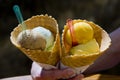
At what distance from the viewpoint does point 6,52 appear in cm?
308

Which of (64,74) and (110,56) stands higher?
(110,56)

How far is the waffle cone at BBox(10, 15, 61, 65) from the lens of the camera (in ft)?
2.95

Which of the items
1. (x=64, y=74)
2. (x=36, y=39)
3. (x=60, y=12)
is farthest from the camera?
(x=60, y=12)

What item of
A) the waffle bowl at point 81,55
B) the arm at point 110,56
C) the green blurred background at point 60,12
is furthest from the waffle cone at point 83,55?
the green blurred background at point 60,12

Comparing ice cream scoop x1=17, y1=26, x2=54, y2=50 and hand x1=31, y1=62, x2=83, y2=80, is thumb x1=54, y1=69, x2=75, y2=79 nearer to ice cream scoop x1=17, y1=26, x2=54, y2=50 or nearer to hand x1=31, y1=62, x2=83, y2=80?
hand x1=31, y1=62, x2=83, y2=80

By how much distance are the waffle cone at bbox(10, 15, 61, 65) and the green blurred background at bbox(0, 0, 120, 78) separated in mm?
2072

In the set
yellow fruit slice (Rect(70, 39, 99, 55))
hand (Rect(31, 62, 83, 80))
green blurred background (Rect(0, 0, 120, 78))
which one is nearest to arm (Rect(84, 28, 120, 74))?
hand (Rect(31, 62, 83, 80))

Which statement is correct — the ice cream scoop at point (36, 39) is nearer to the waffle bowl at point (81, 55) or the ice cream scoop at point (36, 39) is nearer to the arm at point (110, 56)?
the waffle bowl at point (81, 55)

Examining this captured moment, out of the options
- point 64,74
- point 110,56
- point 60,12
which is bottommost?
point 64,74

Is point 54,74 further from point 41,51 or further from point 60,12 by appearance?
point 60,12

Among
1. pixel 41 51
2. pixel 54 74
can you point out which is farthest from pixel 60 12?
pixel 41 51

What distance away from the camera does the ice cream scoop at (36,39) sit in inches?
34.0

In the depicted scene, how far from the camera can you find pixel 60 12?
3.45 meters

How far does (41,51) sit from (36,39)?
0.15 feet
